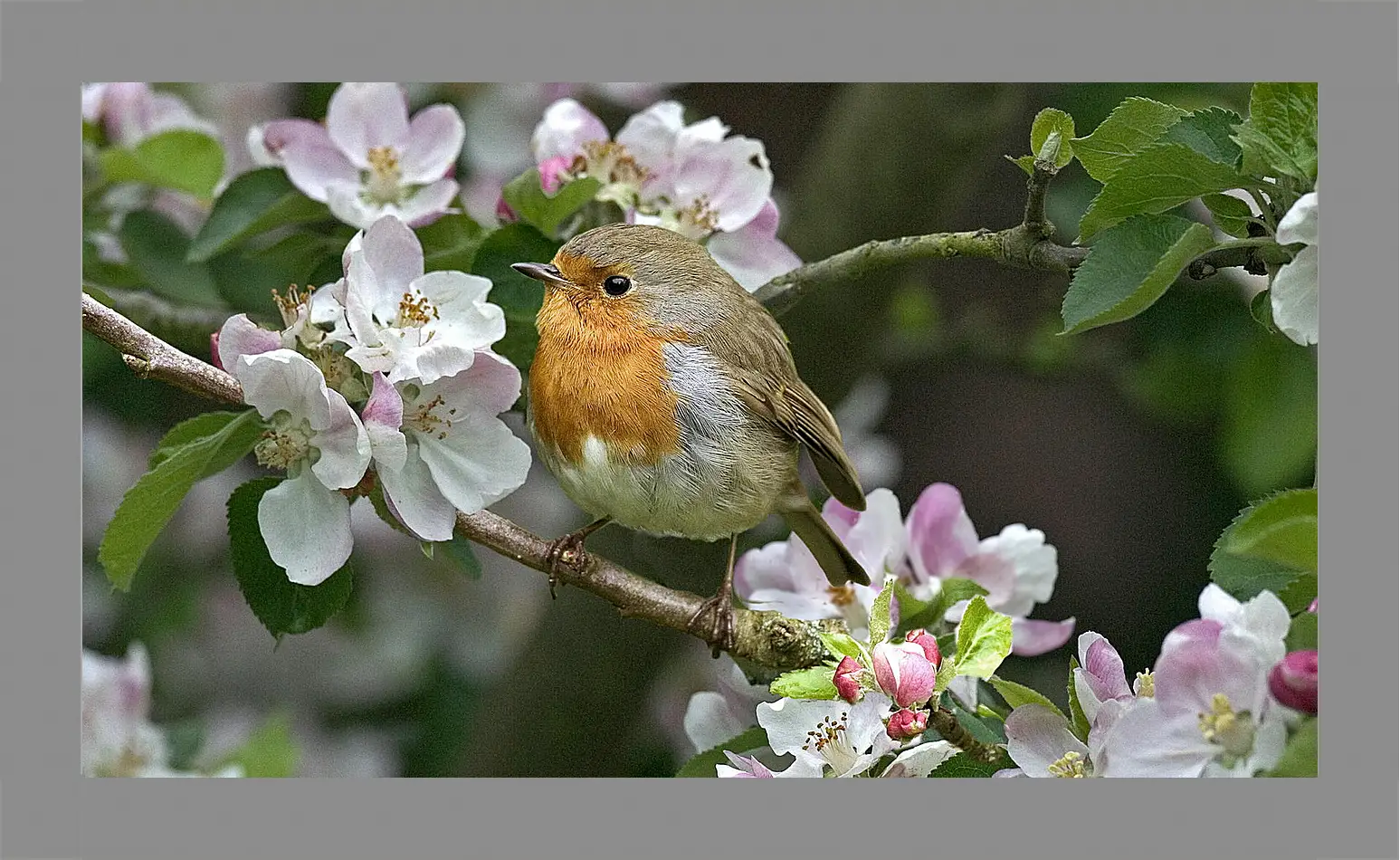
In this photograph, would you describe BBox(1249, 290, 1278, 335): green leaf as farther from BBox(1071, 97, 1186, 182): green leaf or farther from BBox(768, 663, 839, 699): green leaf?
BBox(768, 663, 839, 699): green leaf

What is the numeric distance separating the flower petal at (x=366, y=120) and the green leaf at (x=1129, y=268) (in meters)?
0.90

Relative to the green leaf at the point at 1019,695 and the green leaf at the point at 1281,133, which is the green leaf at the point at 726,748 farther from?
the green leaf at the point at 1281,133

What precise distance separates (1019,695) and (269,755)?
1.07 m

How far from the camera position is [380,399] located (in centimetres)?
133

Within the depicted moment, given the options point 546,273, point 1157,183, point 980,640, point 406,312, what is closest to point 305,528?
point 406,312

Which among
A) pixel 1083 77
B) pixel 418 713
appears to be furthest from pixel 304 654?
pixel 1083 77

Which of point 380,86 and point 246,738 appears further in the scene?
point 246,738

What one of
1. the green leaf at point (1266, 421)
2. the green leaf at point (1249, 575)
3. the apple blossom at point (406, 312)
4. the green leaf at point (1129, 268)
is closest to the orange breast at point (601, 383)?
the apple blossom at point (406, 312)

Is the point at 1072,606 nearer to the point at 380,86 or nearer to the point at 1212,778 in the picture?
the point at 1212,778

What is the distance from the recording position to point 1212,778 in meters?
1.27

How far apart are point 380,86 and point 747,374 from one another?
0.60 meters

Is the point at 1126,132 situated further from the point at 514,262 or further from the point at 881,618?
the point at 514,262

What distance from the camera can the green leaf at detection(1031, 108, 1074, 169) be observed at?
4.28 feet

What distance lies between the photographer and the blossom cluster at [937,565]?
162cm
